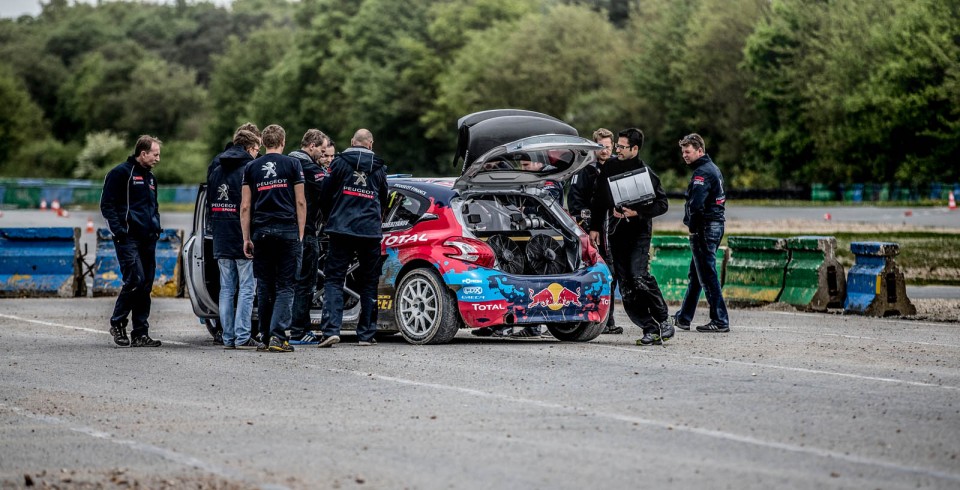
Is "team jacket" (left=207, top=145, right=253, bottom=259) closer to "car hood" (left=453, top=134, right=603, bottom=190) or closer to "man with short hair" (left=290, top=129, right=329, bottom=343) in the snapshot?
"man with short hair" (left=290, top=129, right=329, bottom=343)

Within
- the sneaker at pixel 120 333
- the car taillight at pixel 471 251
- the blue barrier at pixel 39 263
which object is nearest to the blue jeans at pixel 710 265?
the car taillight at pixel 471 251

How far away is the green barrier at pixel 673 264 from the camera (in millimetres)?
20297

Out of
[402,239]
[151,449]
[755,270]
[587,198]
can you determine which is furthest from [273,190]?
[755,270]

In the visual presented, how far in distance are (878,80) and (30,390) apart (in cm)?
6236

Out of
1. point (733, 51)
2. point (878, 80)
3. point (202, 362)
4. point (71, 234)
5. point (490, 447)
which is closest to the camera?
point (490, 447)

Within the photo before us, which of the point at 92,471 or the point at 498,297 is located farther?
the point at 498,297

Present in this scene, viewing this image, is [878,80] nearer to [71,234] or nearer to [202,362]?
[71,234]

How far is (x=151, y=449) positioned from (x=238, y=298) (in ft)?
18.7

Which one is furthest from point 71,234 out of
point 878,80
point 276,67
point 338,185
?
point 276,67

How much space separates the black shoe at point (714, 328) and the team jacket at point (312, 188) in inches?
168

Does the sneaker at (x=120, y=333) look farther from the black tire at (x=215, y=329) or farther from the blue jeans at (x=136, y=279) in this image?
the black tire at (x=215, y=329)

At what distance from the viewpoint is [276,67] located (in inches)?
4688

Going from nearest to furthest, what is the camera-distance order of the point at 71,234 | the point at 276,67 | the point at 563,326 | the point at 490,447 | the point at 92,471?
the point at 92,471, the point at 490,447, the point at 563,326, the point at 71,234, the point at 276,67

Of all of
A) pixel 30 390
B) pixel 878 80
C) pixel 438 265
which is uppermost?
pixel 878 80
